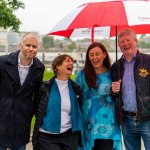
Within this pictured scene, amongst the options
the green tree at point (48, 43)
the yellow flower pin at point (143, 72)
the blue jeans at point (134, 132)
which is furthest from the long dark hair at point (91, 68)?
the green tree at point (48, 43)

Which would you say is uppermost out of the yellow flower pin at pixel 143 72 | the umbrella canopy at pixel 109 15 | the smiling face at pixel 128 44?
the umbrella canopy at pixel 109 15

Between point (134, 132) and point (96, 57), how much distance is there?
0.97 metres

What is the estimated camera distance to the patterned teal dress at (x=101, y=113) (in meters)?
3.91

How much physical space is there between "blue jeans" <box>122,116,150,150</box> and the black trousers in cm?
64

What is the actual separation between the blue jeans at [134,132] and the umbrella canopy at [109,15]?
1.08 metres

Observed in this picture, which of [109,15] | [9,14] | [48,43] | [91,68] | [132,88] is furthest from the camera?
[48,43]

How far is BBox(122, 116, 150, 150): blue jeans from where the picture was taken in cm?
387

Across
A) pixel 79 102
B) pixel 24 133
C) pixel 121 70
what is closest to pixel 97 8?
pixel 121 70

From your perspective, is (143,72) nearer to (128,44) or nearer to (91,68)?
(128,44)

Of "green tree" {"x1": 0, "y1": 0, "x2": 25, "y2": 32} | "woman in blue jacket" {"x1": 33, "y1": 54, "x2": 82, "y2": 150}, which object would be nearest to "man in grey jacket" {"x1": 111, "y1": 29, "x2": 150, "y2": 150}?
"woman in blue jacket" {"x1": 33, "y1": 54, "x2": 82, "y2": 150}

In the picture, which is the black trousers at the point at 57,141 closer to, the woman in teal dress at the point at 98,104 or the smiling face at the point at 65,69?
the woman in teal dress at the point at 98,104

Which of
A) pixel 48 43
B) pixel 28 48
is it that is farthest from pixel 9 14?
pixel 48 43

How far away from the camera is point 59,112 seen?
378cm

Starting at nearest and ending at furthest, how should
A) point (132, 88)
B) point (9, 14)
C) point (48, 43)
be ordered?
point (132, 88), point (9, 14), point (48, 43)
